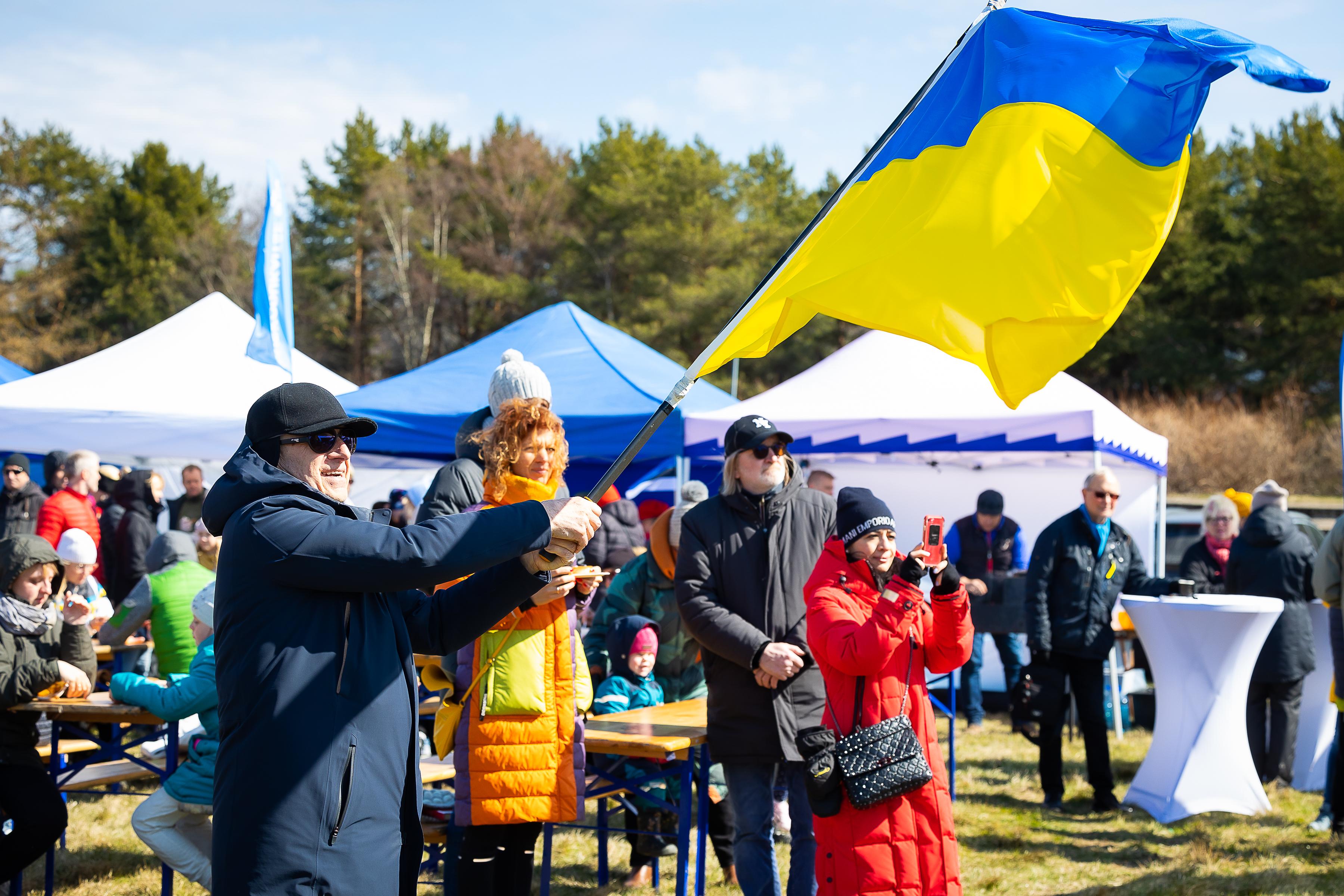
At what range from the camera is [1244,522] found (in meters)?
6.96

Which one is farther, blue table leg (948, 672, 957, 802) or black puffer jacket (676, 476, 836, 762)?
blue table leg (948, 672, 957, 802)

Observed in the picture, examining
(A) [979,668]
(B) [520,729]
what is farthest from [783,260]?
(A) [979,668]

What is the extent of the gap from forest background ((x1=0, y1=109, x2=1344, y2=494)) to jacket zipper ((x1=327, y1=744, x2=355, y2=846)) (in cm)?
2750

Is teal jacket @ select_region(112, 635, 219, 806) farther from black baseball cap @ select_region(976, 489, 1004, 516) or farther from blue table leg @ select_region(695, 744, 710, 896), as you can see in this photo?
black baseball cap @ select_region(976, 489, 1004, 516)

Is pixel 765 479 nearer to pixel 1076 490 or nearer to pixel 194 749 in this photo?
pixel 194 749

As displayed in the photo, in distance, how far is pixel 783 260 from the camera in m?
2.54

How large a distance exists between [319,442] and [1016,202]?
1.66 m

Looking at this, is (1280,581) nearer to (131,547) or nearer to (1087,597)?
(1087,597)

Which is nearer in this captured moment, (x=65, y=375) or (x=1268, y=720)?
(x=1268, y=720)

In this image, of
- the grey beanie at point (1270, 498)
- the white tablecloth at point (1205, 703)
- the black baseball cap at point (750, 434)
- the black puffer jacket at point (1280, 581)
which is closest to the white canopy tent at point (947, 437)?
the grey beanie at point (1270, 498)

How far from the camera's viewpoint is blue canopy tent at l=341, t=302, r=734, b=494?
7875 mm

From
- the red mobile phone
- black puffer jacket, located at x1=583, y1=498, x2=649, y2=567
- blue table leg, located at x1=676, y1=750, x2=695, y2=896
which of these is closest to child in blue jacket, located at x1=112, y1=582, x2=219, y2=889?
→ blue table leg, located at x1=676, y1=750, x2=695, y2=896

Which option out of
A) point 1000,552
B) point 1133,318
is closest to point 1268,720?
point 1000,552

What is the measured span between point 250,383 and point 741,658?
6557 millimetres
